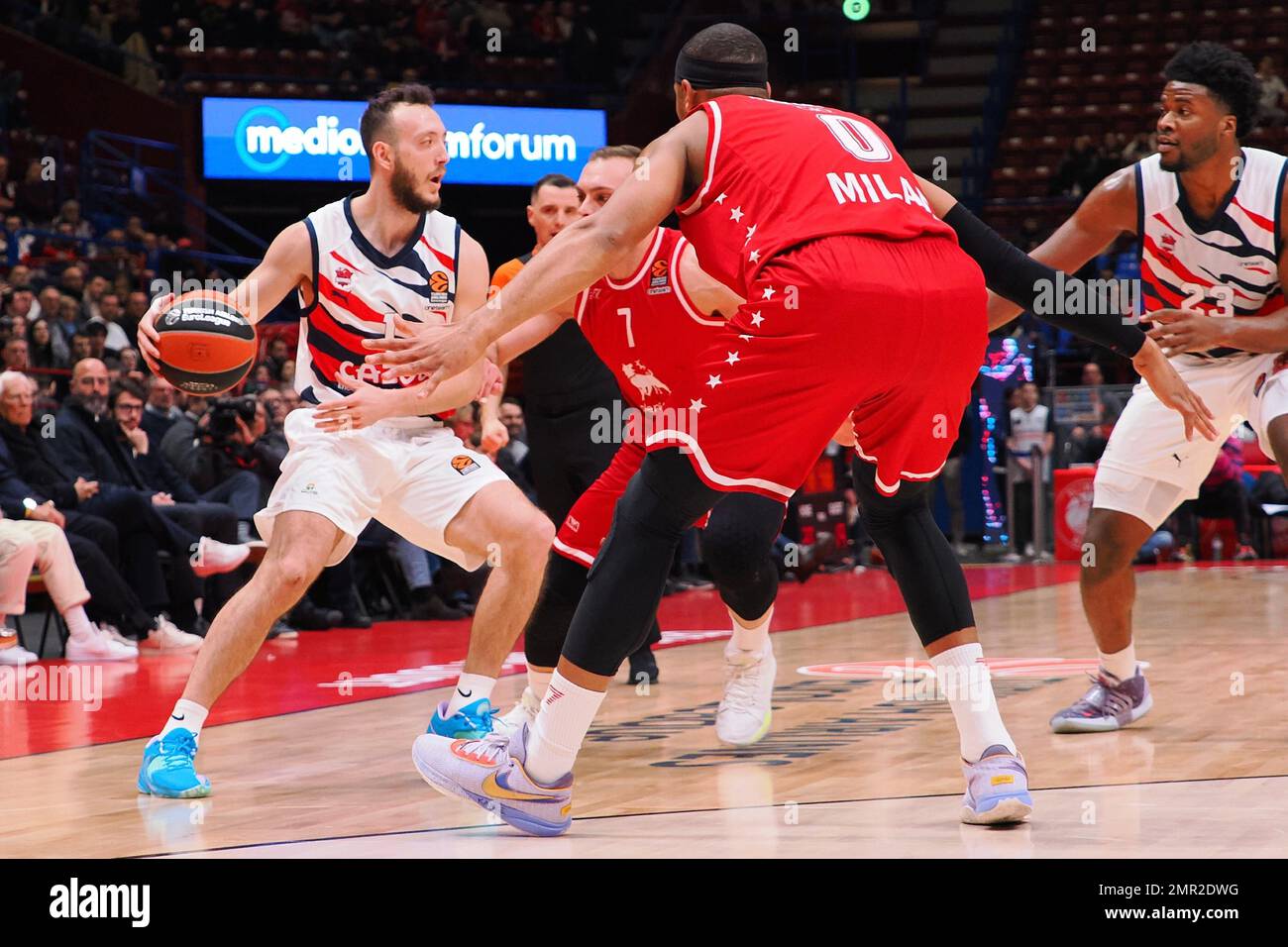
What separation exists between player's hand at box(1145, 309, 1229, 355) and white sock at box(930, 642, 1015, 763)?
1419mm

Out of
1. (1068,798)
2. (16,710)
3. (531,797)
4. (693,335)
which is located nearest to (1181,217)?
(693,335)

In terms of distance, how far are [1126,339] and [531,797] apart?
1.62 meters

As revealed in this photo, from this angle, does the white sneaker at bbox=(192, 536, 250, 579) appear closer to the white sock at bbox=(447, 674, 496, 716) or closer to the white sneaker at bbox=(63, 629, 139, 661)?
the white sneaker at bbox=(63, 629, 139, 661)

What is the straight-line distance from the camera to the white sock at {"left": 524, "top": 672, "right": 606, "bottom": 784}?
3213mm

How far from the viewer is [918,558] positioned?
3428 millimetres

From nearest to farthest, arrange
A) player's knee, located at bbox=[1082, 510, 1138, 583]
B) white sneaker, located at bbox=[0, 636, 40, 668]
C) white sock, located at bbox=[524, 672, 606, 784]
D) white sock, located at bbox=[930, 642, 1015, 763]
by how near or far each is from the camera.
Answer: white sock, located at bbox=[524, 672, 606, 784]
white sock, located at bbox=[930, 642, 1015, 763]
player's knee, located at bbox=[1082, 510, 1138, 583]
white sneaker, located at bbox=[0, 636, 40, 668]

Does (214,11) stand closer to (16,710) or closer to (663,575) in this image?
(16,710)

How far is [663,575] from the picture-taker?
10.6ft

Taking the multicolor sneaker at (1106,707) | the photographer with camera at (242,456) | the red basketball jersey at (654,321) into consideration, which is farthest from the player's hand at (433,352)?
the photographer with camera at (242,456)

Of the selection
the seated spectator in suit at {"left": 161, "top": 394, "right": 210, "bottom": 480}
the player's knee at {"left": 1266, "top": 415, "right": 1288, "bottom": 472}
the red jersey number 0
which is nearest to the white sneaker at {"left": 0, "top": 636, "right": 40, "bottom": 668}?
the seated spectator in suit at {"left": 161, "top": 394, "right": 210, "bottom": 480}

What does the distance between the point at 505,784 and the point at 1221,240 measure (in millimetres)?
2870

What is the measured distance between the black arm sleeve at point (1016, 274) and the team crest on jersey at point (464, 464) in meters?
1.65

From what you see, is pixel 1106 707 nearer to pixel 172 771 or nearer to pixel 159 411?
pixel 172 771

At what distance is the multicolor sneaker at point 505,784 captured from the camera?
3264 mm
